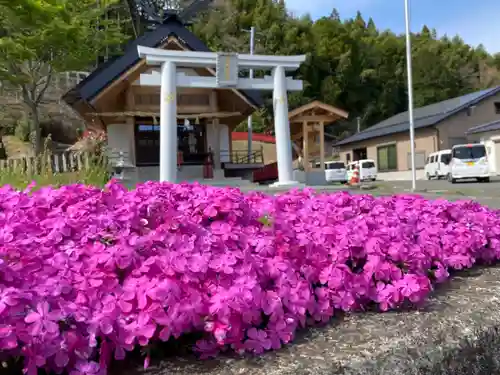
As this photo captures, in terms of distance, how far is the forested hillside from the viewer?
49.5 metres

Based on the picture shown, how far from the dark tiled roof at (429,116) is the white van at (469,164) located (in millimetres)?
7239

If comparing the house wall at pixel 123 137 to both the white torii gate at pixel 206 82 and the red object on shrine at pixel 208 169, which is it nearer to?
the red object on shrine at pixel 208 169

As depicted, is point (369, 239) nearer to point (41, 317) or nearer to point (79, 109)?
point (41, 317)

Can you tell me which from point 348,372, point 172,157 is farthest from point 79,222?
point 172,157

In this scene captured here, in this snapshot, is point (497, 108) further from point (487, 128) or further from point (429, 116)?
point (487, 128)

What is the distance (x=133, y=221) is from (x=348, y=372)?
100 cm

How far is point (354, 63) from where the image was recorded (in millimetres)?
52906

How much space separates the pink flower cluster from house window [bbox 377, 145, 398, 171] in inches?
1284

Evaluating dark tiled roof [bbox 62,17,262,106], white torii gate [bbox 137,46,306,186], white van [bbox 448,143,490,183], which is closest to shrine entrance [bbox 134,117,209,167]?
dark tiled roof [bbox 62,17,262,106]

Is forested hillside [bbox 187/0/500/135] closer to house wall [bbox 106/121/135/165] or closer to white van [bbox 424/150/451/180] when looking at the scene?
white van [bbox 424/150/451/180]

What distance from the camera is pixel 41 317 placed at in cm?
138

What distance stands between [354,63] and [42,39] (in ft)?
137

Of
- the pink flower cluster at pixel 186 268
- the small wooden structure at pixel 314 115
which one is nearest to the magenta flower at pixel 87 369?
the pink flower cluster at pixel 186 268

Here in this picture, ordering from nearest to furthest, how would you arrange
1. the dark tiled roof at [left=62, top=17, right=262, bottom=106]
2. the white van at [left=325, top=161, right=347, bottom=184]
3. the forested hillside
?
the dark tiled roof at [left=62, top=17, right=262, bottom=106], the white van at [left=325, top=161, right=347, bottom=184], the forested hillside
